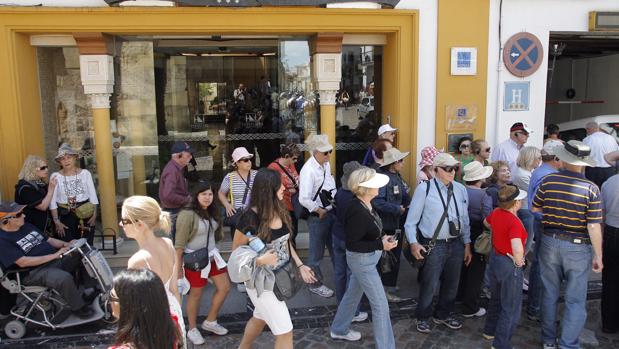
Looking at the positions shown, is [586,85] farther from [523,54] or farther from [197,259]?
[197,259]

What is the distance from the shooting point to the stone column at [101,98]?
6.24 m

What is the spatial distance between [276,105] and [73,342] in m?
5.54

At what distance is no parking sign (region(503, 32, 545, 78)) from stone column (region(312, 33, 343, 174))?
221cm

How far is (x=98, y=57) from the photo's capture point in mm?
6273

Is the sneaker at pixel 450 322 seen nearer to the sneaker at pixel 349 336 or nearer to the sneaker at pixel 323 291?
the sneaker at pixel 349 336

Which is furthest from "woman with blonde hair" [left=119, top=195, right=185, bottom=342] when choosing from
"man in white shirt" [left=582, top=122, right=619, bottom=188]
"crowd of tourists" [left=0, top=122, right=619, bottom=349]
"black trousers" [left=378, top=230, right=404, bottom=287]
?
"man in white shirt" [left=582, top=122, right=619, bottom=188]

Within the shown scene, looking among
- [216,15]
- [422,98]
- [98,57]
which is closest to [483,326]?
[422,98]

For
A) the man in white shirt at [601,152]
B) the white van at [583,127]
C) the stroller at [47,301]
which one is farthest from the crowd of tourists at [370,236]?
the white van at [583,127]

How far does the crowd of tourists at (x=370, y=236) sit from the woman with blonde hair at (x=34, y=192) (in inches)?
0.6

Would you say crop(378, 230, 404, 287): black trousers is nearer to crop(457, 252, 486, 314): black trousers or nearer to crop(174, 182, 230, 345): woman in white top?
crop(457, 252, 486, 314): black trousers

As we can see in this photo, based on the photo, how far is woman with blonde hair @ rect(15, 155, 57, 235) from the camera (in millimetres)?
5387

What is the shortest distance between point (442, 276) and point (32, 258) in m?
3.63

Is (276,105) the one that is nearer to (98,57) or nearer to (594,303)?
(98,57)

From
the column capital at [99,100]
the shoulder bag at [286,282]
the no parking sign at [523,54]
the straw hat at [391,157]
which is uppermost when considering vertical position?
the no parking sign at [523,54]
